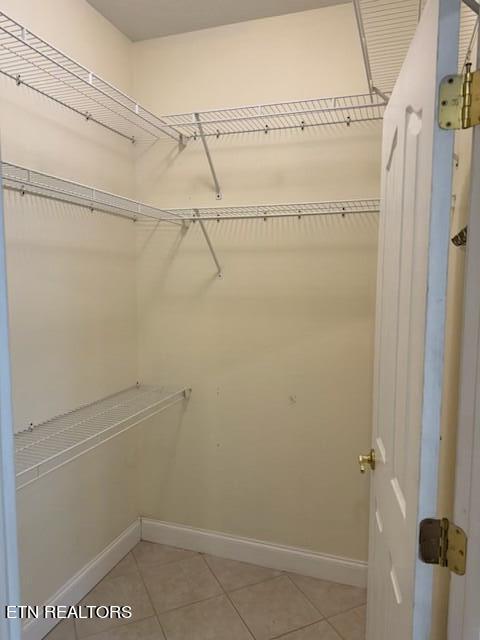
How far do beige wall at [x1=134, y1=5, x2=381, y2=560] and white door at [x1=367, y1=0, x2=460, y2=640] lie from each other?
2.69 feet

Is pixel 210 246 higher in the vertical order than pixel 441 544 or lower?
higher

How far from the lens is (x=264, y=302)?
2150 mm

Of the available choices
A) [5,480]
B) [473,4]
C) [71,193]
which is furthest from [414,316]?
[71,193]

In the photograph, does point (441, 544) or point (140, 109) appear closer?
point (441, 544)

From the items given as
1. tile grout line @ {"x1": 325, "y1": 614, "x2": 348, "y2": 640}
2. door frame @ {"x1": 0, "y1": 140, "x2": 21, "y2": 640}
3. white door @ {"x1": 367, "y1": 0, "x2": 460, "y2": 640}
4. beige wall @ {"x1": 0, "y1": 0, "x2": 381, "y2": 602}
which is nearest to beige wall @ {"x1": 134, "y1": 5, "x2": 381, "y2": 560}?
beige wall @ {"x1": 0, "y1": 0, "x2": 381, "y2": 602}

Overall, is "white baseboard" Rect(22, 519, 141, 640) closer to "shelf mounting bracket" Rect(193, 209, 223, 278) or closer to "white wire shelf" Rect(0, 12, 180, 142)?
"shelf mounting bracket" Rect(193, 209, 223, 278)

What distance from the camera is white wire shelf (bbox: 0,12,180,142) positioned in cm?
143

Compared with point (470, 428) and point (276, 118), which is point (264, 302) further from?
point (470, 428)

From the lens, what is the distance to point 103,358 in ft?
6.94

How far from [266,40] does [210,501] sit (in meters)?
2.37

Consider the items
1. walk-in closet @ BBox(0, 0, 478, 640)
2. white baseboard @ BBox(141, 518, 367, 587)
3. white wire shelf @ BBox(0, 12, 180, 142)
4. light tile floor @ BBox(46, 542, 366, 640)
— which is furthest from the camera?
white baseboard @ BBox(141, 518, 367, 587)

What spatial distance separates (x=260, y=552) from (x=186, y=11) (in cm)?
269

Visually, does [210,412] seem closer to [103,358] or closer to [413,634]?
[103,358]

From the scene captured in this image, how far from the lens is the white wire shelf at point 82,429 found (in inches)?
56.2
